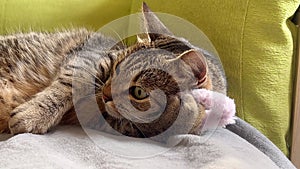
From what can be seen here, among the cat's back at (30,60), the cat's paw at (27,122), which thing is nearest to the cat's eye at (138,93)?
the cat's paw at (27,122)

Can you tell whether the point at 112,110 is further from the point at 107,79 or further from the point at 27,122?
the point at 27,122

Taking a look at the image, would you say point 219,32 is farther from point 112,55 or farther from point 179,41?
point 112,55

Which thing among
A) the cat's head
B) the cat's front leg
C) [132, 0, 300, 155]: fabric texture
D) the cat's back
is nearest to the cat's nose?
the cat's head

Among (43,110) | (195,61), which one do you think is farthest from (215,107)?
(43,110)

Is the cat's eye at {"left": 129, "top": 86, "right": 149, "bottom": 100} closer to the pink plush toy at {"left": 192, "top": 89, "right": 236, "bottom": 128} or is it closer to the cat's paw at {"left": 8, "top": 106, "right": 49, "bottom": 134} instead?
the pink plush toy at {"left": 192, "top": 89, "right": 236, "bottom": 128}

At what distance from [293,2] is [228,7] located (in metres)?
0.17

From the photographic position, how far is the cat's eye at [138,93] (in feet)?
3.49

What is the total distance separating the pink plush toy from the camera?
1.10m

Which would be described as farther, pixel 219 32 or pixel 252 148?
pixel 219 32

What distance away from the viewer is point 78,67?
126 cm

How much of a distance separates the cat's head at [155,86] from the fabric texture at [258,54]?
211mm

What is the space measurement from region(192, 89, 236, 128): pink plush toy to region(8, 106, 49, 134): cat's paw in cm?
36

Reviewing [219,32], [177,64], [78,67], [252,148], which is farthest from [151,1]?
[252,148]

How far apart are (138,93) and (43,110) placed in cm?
24
